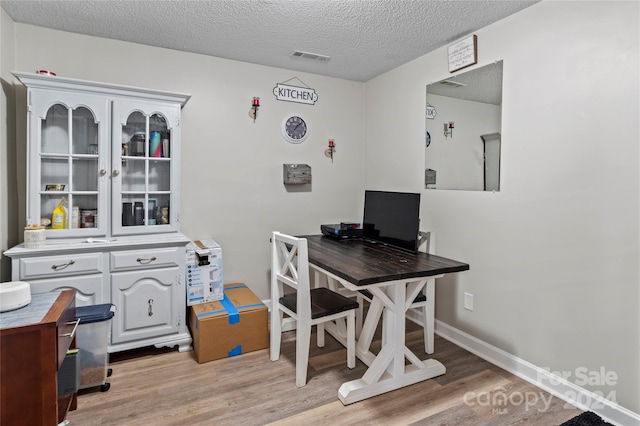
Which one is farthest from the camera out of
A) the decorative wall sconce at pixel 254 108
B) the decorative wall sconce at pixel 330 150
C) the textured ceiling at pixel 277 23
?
the decorative wall sconce at pixel 330 150

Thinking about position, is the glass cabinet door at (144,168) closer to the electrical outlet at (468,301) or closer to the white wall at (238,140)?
the white wall at (238,140)

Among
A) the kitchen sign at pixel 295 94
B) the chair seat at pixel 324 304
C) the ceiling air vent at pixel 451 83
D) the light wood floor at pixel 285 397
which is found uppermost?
the kitchen sign at pixel 295 94

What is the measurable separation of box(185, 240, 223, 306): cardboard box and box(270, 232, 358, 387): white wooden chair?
0.56 m

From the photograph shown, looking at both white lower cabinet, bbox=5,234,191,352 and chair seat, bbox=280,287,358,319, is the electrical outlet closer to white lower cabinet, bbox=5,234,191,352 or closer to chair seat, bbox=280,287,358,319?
chair seat, bbox=280,287,358,319

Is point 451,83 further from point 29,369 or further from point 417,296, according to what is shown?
point 29,369

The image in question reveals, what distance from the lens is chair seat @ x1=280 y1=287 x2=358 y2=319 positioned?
235cm

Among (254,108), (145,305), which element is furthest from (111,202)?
(254,108)

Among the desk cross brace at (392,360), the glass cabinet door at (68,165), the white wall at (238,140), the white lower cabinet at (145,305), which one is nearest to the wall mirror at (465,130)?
Result: the desk cross brace at (392,360)

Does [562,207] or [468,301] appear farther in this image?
[468,301]

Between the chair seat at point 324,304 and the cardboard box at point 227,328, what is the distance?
1.16 ft

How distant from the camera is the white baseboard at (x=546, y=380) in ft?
6.35

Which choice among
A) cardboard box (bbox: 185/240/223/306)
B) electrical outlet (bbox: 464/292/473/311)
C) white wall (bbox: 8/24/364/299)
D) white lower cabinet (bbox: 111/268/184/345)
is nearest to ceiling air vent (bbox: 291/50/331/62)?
white wall (bbox: 8/24/364/299)

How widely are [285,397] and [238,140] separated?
2211 mm

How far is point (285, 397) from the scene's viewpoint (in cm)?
218
